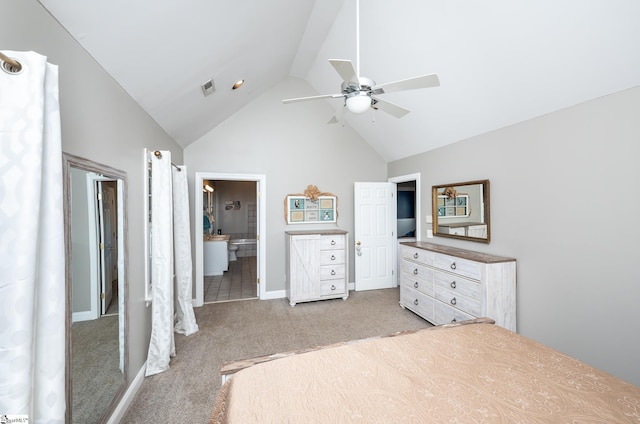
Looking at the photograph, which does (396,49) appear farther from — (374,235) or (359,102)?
(374,235)

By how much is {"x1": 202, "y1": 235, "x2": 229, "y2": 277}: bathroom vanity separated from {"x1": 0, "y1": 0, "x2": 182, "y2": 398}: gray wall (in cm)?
319

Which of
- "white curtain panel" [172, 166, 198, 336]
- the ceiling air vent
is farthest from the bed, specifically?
the ceiling air vent

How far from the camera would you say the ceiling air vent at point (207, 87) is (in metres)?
2.66

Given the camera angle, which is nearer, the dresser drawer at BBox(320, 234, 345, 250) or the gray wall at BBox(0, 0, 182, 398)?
the gray wall at BBox(0, 0, 182, 398)

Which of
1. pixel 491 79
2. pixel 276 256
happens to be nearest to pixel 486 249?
pixel 491 79

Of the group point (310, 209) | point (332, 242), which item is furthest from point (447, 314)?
point (310, 209)

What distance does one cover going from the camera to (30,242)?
2.82 ft

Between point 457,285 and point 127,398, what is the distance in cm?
324

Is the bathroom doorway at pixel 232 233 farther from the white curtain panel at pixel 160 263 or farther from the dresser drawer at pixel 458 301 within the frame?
the dresser drawer at pixel 458 301

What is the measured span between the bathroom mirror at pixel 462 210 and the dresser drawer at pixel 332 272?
5.10ft

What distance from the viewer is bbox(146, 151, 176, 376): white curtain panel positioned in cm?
236

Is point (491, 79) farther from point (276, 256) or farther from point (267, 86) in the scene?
point (276, 256)

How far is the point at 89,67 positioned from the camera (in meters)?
1.53

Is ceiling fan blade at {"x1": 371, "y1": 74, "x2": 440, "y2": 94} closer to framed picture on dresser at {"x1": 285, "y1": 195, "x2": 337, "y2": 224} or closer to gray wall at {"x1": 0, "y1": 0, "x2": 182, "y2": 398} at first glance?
gray wall at {"x1": 0, "y1": 0, "x2": 182, "y2": 398}
